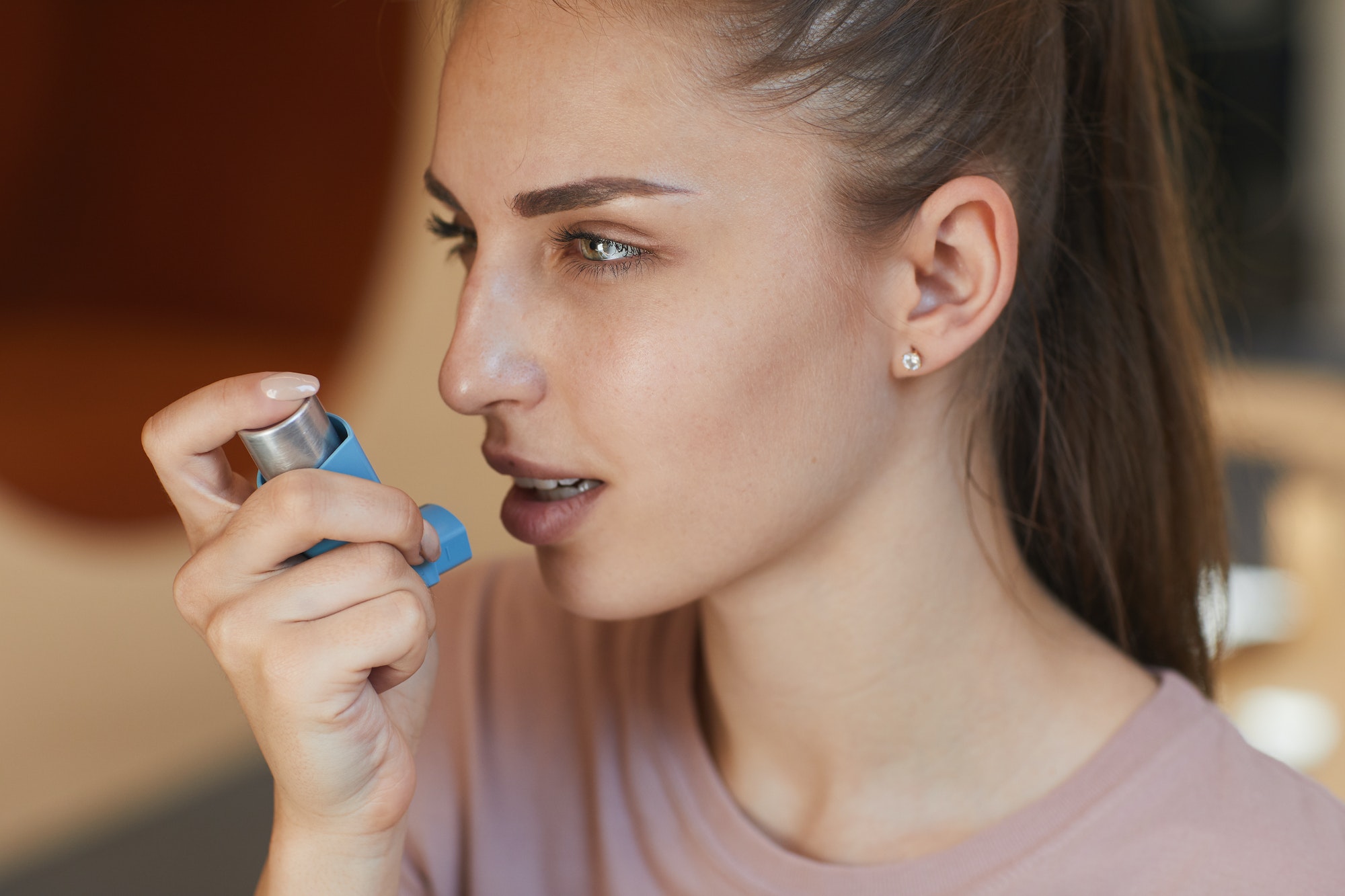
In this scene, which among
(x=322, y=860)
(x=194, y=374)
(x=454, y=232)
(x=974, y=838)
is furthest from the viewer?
(x=194, y=374)

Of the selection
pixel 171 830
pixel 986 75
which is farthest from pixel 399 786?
pixel 171 830

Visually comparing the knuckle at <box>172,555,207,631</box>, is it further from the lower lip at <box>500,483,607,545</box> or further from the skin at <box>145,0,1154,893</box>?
the lower lip at <box>500,483,607,545</box>

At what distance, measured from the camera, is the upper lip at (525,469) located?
936 mm

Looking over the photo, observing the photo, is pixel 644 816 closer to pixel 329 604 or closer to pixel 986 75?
pixel 329 604

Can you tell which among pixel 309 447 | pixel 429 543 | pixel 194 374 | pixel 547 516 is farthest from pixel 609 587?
pixel 194 374

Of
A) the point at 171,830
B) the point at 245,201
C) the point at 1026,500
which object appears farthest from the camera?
the point at 245,201

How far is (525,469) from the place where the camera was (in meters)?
0.94

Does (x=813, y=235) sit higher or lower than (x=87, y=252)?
higher

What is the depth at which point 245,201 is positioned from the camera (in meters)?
3.02

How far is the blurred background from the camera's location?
2.29 metres

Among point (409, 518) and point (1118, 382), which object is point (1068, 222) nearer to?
point (1118, 382)

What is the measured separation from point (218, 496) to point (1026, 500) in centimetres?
75

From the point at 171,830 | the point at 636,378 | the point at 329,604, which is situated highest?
the point at 636,378

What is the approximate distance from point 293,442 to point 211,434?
6 cm
